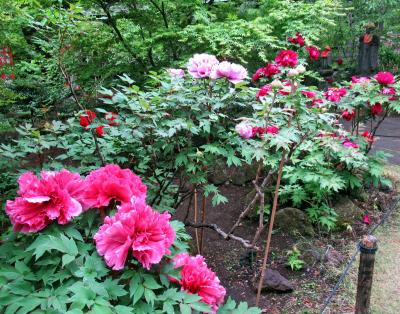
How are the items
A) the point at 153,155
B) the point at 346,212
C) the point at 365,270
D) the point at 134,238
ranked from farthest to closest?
the point at 346,212 < the point at 153,155 < the point at 365,270 < the point at 134,238

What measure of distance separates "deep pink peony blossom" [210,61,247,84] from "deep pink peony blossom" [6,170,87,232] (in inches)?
39.3

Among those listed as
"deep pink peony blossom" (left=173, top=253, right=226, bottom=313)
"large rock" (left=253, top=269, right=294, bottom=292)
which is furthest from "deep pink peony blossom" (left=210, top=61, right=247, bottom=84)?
"large rock" (left=253, top=269, right=294, bottom=292)

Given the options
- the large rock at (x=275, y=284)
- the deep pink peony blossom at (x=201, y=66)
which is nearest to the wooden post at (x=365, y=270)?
the large rock at (x=275, y=284)

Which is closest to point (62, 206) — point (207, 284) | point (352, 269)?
point (207, 284)

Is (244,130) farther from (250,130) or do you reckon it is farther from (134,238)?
(134,238)

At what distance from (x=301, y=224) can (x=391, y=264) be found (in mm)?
776

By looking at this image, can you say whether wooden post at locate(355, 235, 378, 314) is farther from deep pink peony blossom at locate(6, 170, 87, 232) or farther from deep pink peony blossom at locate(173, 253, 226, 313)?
deep pink peony blossom at locate(6, 170, 87, 232)

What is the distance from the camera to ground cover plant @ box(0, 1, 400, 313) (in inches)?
47.8

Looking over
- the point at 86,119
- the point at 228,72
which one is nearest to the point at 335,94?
the point at 228,72

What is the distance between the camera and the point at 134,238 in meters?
1.19

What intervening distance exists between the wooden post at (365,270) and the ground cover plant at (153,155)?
508mm

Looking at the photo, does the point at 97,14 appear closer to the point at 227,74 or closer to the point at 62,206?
the point at 227,74

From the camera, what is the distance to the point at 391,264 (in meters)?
3.21

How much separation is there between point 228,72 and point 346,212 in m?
2.39
